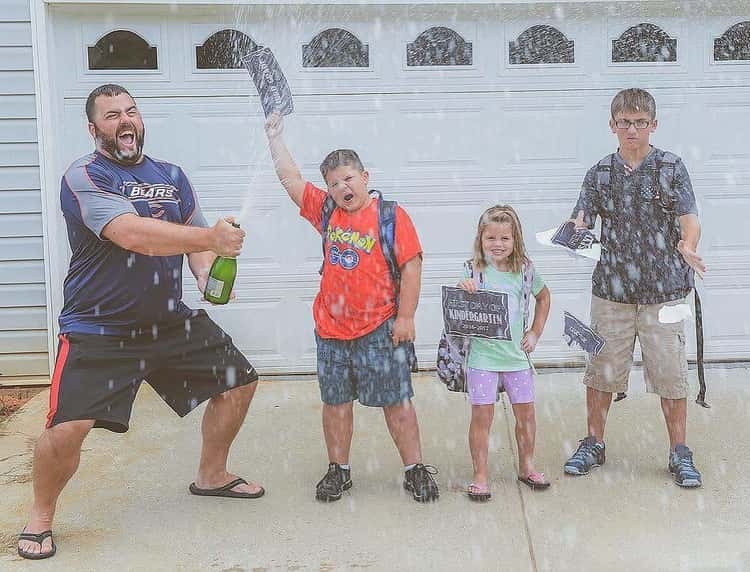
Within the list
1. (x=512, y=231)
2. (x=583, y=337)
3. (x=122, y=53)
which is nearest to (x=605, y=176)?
(x=512, y=231)

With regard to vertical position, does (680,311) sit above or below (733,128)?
below

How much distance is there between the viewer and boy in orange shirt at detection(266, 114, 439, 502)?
4383 mm

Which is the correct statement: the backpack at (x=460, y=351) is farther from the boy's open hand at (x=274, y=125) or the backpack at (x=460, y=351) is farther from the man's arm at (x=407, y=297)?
the boy's open hand at (x=274, y=125)

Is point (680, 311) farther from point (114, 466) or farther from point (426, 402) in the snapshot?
point (114, 466)

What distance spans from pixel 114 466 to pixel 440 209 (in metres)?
2.85

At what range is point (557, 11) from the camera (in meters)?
6.62

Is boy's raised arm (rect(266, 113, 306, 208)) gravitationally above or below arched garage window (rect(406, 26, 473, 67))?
below

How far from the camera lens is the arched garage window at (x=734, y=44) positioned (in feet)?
22.0

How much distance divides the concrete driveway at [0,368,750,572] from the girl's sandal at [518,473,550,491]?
4 cm

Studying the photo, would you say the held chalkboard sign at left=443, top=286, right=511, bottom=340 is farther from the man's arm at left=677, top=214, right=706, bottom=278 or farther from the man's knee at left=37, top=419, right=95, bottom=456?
the man's knee at left=37, top=419, right=95, bottom=456

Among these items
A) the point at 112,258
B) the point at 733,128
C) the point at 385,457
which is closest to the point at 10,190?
the point at 112,258

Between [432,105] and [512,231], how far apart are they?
246 centimetres

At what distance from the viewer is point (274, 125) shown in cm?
443

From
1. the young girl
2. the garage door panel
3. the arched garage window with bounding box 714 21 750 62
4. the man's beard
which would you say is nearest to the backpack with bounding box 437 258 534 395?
the young girl
